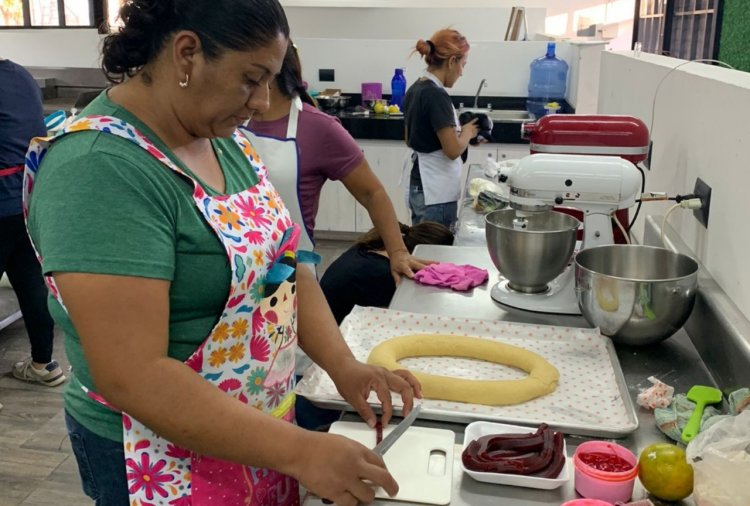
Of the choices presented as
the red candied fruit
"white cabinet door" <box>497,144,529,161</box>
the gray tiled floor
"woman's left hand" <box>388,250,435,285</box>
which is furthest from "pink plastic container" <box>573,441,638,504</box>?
"white cabinet door" <box>497,144,529,161</box>

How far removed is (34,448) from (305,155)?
1.51 meters

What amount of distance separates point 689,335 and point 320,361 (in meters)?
0.76

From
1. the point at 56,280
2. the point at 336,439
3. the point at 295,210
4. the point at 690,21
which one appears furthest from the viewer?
the point at 690,21

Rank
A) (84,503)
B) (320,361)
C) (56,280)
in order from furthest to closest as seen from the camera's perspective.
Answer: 1. (84,503)
2. (320,361)
3. (56,280)

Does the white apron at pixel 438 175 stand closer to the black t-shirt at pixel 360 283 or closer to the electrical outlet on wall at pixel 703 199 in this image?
the black t-shirt at pixel 360 283

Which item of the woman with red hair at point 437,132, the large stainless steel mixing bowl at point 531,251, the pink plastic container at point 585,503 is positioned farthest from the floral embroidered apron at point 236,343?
the woman with red hair at point 437,132

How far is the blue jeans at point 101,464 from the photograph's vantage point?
98 centimetres

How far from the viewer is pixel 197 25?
0.84 metres

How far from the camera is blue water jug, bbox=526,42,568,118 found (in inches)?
186

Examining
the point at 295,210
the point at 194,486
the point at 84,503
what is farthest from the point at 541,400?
the point at 84,503

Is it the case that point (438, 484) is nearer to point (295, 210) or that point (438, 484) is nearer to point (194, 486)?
point (194, 486)

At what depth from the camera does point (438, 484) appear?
927 mm

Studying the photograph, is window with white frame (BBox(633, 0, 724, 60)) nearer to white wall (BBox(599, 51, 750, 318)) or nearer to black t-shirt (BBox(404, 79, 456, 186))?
black t-shirt (BBox(404, 79, 456, 186))

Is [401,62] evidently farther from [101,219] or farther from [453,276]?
[101,219]
